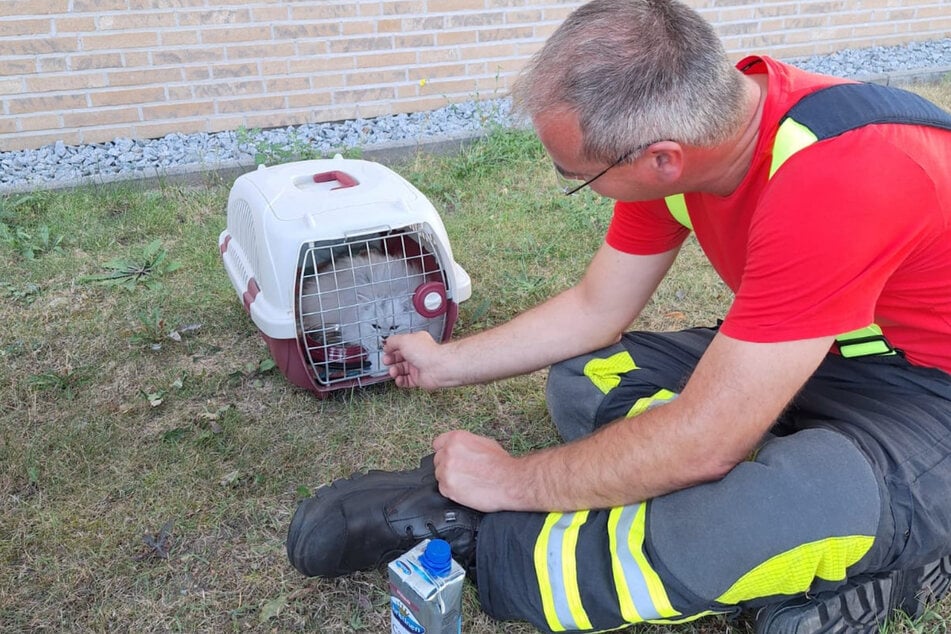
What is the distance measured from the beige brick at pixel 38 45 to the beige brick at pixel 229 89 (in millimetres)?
618

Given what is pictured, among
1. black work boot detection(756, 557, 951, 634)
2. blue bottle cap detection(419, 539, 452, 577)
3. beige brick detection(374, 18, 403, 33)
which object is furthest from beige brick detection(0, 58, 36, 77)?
black work boot detection(756, 557, 951, 634)

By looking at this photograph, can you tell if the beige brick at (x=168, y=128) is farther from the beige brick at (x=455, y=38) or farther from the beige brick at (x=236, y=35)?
the beige brick at (x=455, y=38)

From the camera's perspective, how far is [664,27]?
1.54 m

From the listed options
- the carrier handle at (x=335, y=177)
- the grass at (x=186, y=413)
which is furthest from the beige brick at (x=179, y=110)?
the carrier handle at (x=335, y=177)

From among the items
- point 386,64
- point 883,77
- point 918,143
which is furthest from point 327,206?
point 883,77

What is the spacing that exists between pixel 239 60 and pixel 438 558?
3.61 m

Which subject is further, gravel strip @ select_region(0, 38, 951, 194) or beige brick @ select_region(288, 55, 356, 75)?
beige brick @ select_region(288, 55, 356, 75)

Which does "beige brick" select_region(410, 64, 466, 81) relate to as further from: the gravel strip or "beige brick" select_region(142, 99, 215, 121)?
"beige brick" select_region(142, 99, 215, 121)

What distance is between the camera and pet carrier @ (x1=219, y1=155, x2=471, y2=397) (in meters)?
2.35

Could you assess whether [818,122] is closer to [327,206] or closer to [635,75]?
[635,75]

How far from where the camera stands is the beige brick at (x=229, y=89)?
4.50 metres

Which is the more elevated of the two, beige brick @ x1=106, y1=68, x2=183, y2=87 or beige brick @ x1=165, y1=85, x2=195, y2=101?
beige brick @ x1=106, y1=68, x2=183, y2=87

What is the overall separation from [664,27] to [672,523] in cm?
93

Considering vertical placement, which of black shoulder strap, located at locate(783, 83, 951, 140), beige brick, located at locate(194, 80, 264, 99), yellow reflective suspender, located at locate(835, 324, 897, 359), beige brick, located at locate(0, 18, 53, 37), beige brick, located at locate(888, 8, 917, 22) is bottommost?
yellow reflective suspender, located at locate(835, 324, 897, 359)
